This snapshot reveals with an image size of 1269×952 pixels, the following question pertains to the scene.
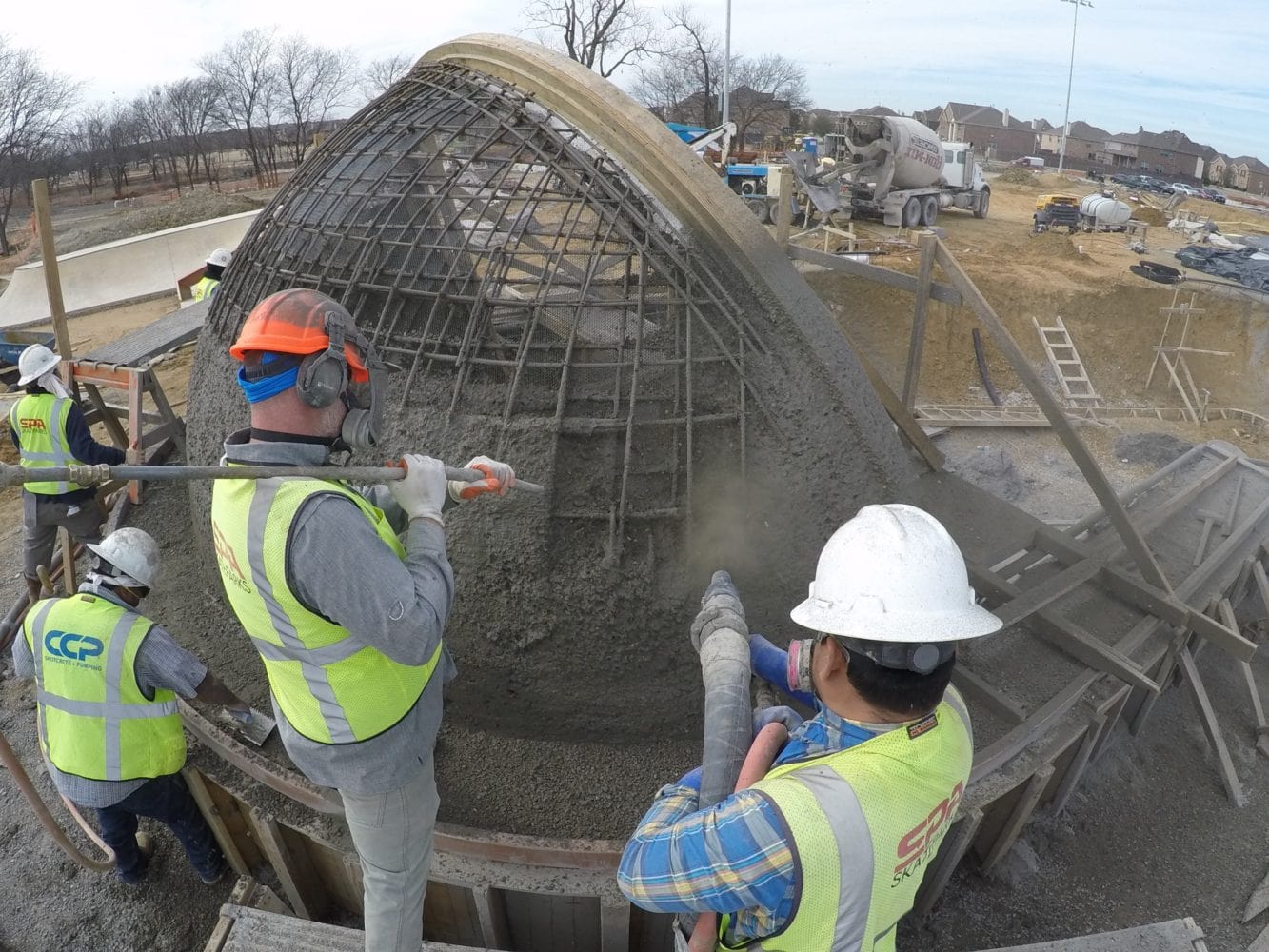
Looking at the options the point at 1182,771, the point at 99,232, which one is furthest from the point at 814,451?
the point at 99,232

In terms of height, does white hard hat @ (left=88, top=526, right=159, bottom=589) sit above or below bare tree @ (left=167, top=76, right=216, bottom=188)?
below

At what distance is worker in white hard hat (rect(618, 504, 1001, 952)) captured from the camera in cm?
156

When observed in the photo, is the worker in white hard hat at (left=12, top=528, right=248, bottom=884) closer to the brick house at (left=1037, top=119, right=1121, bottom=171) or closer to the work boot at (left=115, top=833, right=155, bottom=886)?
the work boot at (left=115, top=833, right=155, bottom=886)

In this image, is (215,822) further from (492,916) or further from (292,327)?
(292,327)

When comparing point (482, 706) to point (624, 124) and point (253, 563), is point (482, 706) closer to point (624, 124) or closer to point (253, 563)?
point (253, 563)

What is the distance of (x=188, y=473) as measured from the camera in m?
1.91

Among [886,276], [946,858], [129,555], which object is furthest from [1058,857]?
[129,555]

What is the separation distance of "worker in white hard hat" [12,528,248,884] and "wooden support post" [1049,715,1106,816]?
14.6 feet

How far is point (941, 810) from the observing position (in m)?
1.73

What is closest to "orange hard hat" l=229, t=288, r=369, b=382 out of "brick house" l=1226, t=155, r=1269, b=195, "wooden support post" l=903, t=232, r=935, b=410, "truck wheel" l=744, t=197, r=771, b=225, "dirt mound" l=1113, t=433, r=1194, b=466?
"wooden support post" l=903, t=232, r=935, b=410

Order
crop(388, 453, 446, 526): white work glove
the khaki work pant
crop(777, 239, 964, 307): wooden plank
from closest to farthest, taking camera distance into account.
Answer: crop(388, 453, 446, 526): white work glove
the khaki work pant
crop(777, 239, 964, 307): wooden plank

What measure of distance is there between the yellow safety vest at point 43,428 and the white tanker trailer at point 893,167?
1683 cm

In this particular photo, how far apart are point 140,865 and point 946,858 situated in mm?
4301

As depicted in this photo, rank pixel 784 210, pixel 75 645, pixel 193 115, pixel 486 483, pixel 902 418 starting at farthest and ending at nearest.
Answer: pixel 193 115 → pixel 902 418 → pixel 784 210 → pixel 75 645 → pixel 486 483
